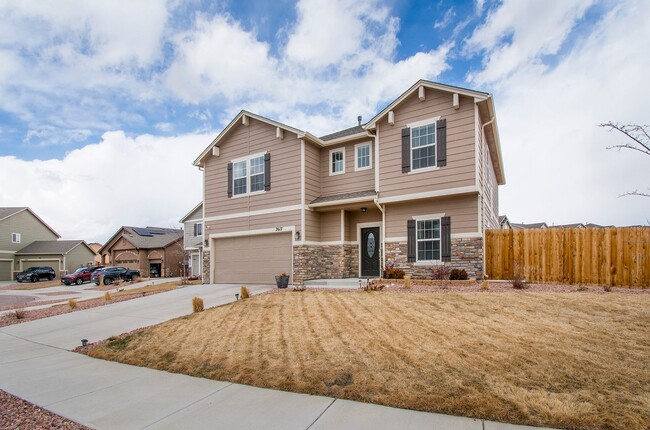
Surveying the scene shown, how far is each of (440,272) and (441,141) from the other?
15.5ft

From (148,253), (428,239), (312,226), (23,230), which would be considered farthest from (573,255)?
(23,230)

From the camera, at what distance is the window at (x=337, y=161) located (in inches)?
634

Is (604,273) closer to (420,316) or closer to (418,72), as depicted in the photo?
(420,316)

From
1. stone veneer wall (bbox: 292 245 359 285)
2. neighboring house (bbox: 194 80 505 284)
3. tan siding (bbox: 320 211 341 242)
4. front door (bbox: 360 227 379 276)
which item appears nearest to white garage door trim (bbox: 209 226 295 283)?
neighboring house (bbox: 194 80 505 284)

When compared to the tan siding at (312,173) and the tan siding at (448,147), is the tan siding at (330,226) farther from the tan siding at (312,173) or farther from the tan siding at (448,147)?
the tan siding at (448,147)

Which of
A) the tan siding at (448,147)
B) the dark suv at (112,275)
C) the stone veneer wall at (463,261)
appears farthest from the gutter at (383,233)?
the dark suv at (112,275)

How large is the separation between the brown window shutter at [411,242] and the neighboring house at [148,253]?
99.6ft

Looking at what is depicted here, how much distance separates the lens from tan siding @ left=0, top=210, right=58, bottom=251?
38688mm

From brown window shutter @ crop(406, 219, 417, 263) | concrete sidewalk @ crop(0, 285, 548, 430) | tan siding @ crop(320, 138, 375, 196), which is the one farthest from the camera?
tan siding @ crop(320, 138, 375, 196)

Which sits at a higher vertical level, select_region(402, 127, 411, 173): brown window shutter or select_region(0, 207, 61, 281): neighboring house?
select_region(402, 127, 411, 173): brown window shutter

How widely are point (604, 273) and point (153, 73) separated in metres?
18.1

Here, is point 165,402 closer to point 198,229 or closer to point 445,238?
point 445,238

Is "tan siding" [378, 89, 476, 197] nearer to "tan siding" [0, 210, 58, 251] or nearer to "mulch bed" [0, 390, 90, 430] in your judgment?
"mulch bed" [0, 390, 90, 430]

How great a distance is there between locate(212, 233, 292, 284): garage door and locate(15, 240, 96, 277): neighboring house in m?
33.2
